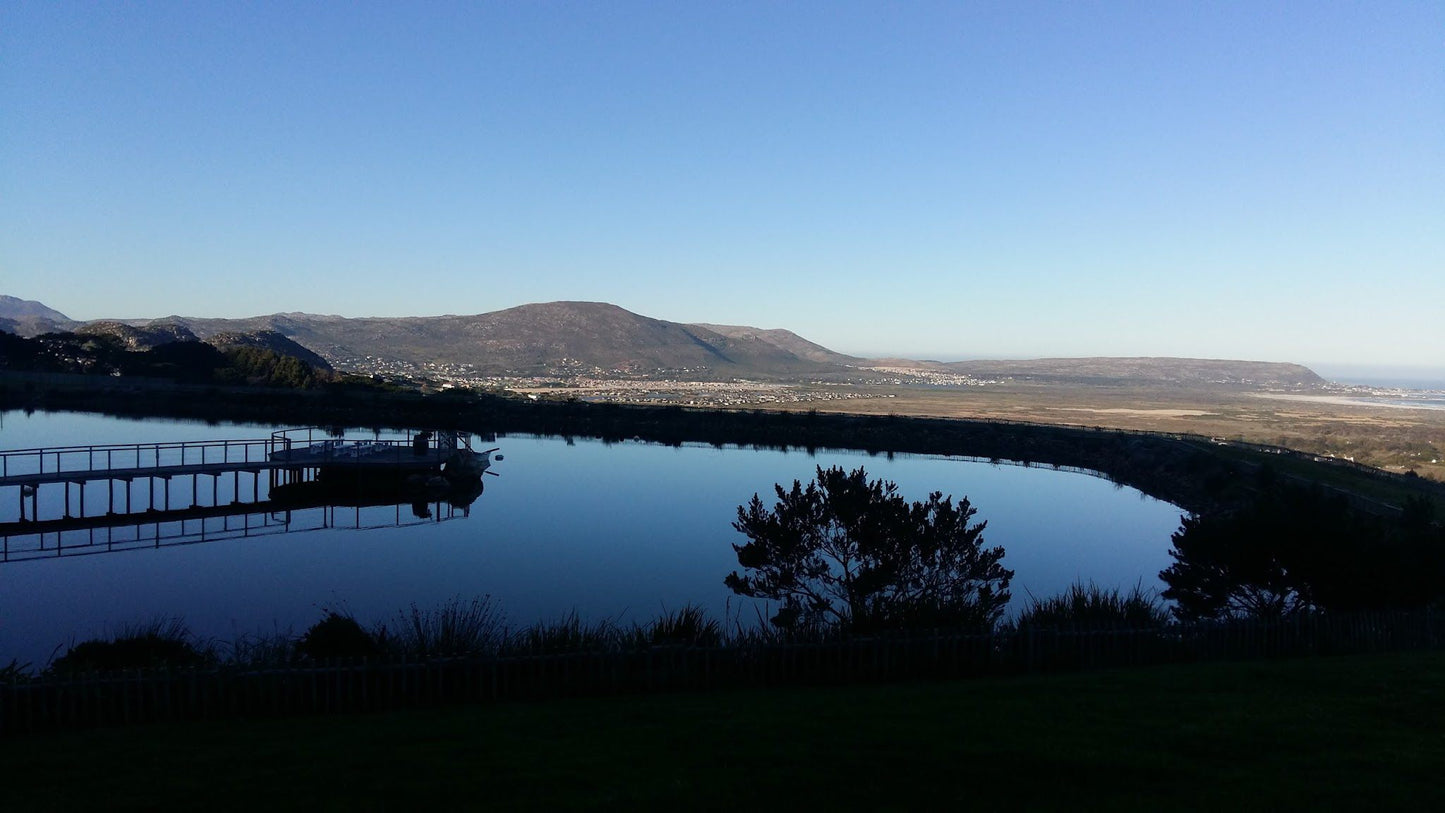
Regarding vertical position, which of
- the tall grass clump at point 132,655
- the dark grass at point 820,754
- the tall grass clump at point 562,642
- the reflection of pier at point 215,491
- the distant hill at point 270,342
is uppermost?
the distant hill at point 270,342

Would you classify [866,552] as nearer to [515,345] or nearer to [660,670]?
[660,670]

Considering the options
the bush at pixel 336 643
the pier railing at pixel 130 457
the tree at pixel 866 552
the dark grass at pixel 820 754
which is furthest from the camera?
the pier railing at pixel 130 457

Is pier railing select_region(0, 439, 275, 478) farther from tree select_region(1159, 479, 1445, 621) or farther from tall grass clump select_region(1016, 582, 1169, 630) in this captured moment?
tree select_region(1159, 479, 1445, 621)

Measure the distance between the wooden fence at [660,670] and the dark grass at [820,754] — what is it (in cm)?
48

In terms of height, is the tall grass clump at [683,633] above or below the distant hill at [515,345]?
below

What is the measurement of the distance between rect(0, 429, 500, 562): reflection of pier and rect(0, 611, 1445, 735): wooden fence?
50.6ft

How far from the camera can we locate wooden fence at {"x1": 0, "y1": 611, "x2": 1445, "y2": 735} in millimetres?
9375

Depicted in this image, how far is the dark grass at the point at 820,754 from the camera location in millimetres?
6434

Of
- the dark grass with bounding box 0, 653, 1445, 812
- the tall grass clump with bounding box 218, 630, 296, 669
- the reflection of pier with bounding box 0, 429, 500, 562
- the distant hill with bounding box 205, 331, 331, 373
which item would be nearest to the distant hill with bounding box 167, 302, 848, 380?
the distant hill with bounding box 205, 331, 331, 373

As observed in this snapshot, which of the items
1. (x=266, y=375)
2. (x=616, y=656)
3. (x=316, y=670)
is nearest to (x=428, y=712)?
(x=316, y=670)

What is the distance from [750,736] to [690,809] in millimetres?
1974

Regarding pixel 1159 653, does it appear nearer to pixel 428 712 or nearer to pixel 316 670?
pixel 428 712

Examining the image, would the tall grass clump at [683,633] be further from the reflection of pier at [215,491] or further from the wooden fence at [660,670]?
the reflection of pier at [215,491]

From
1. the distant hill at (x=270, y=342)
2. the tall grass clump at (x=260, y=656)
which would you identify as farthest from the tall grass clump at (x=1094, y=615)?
the distant hill at (x=270, y=342)
